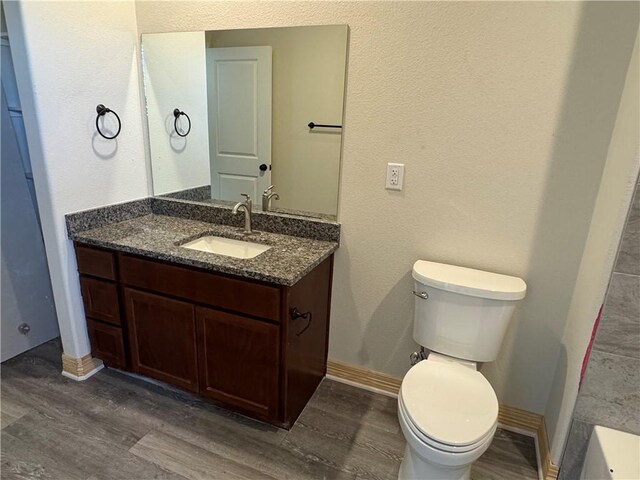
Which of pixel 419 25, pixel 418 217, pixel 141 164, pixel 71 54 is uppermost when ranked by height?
pixel 419 25

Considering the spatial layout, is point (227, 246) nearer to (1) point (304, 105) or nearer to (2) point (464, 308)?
(1) point (304, 105)

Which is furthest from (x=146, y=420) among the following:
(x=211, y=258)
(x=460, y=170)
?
(x=460, y=170)

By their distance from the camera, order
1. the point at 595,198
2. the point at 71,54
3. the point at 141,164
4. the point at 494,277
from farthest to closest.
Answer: the point at 141,164 < the point at 71,54 < the point at 494,277 < the point at 595,198

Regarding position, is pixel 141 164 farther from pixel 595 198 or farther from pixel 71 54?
pixel 595 198

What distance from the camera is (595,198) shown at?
149 cm

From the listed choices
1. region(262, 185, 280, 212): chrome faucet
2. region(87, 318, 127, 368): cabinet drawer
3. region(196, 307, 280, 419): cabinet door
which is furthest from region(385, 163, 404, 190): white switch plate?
region(87, 318, 127, 368): cabinet drawer

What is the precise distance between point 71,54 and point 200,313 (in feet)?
4.28

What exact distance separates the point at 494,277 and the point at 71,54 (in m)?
2.10

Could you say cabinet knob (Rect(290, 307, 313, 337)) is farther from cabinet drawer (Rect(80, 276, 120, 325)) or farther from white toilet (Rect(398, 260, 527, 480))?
cabinet drawer (Rect(80, 276, 120, 325))

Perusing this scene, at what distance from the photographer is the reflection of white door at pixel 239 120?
1924 mm

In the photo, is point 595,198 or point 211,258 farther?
point 211,258

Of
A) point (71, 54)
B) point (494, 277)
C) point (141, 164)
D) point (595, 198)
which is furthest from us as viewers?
point (141, 164)

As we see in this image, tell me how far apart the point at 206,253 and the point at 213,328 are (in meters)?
0.33

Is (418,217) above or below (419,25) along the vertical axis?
below
